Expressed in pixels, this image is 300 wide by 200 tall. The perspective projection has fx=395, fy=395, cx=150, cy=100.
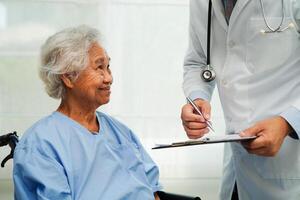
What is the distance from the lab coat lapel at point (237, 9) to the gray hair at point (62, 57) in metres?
0.54

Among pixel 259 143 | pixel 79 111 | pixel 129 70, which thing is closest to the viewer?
pixel 259 143

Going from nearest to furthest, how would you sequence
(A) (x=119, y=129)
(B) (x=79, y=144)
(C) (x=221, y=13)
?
(C) (x=221, y=13), (B) (x=79, y=144), (A) (x=119, y=129)

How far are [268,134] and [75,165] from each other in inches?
25.1

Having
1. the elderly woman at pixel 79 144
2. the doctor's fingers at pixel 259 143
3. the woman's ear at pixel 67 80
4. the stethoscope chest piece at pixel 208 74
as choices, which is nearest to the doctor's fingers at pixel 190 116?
the stethoscope chest piece at pixel 208 74

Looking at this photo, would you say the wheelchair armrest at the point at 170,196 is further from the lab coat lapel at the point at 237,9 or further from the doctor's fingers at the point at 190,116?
the lab coat lapel at the point at 237,9

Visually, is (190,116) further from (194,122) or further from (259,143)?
(259,143)

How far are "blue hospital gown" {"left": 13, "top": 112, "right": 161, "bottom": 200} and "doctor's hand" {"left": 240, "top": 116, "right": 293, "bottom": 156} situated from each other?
1.63 feet

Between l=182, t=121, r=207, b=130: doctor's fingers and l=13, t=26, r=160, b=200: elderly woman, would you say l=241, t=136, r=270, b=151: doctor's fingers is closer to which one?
l=182, t=121, r=207, b=130: doctor's fingers

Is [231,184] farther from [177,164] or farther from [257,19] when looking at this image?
[177,164]

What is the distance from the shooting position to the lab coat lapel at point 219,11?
4.10 ft

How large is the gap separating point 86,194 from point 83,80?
1.34 feet

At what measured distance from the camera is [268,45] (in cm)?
115

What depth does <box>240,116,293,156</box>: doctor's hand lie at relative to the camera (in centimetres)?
101

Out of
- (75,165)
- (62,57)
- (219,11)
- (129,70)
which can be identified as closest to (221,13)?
(219,11)
